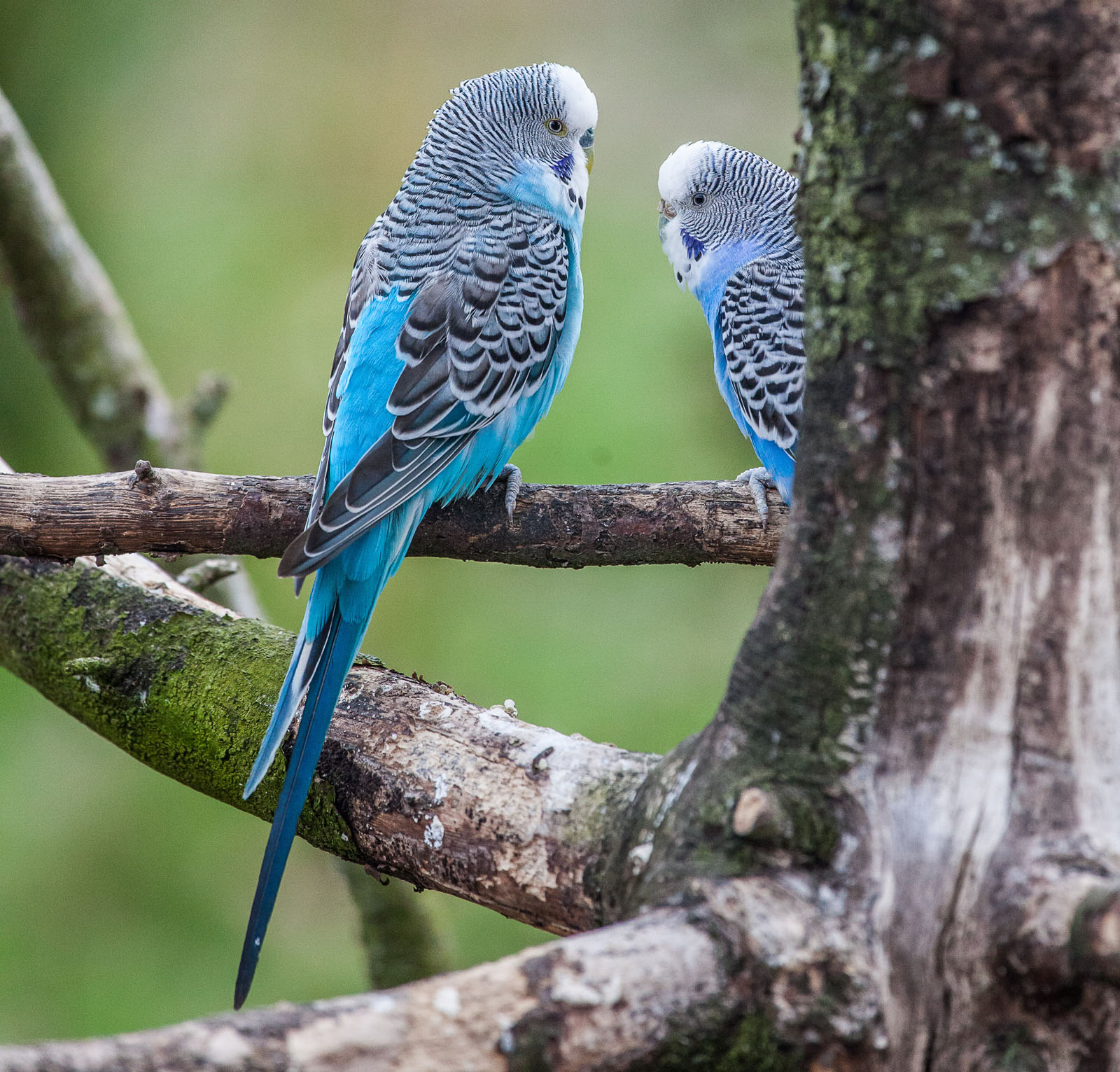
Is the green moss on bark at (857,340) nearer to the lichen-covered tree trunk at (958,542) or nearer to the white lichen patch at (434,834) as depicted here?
the lichen-covered tree trunk at (958,542)

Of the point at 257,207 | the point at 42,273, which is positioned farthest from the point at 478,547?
the point at 257,207

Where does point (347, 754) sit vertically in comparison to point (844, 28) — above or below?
below

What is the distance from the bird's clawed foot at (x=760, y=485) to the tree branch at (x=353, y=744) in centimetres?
75

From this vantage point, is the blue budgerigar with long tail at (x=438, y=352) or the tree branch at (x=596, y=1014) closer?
the tree branch at (x=596, y=1014)

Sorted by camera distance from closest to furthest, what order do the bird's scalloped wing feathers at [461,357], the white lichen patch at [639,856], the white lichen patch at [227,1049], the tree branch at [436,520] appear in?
the white lichen patch at [227,1049], the white lichen patch at [639,856], the tree branch at [436,520], the bird's scalloped wing feathers at [461,357]

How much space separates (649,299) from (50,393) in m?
2.25

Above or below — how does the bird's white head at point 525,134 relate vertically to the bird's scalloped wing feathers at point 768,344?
above

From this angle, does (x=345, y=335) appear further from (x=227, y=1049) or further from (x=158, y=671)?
(x=227, y=1049)

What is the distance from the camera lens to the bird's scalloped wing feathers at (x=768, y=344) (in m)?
2.42

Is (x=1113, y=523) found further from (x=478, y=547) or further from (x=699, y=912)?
(x=478, y=547)

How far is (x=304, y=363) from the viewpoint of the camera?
13.2ft

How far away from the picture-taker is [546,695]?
3949mm

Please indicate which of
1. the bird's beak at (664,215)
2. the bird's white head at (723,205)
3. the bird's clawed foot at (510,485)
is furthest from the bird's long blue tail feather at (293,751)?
the bird's beak at (664,215)

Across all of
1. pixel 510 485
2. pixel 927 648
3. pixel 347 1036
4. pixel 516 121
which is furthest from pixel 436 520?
pixel 347 1036
